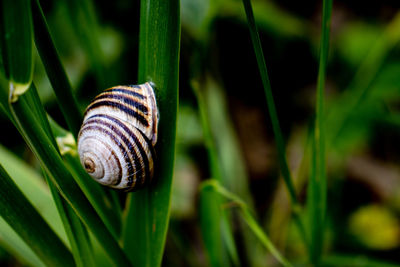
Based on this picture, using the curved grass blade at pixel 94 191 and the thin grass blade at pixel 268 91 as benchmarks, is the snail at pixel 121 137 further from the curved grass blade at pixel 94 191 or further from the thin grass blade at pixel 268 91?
the thin grass blade at pixel 268 91

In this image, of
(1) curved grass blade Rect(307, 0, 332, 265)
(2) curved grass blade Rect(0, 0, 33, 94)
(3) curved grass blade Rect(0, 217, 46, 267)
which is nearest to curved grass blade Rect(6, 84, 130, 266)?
(2) curved grass blade Rect(0, 0, 33, 94)

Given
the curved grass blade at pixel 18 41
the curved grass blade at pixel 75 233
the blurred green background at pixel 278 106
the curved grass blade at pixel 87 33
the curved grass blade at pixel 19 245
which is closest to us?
the curved grass blade at pixel 18 41

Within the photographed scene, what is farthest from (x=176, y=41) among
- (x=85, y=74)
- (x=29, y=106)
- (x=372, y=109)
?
(x=372, y=109)

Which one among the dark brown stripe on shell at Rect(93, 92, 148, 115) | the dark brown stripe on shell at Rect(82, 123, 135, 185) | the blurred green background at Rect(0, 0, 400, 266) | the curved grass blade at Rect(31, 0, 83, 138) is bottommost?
the blurred green background at Rect(0, 0, 400, 266)

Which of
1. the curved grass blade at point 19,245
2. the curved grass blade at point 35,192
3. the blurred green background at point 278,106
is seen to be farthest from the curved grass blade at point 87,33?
the curved grass blade at point 19,245

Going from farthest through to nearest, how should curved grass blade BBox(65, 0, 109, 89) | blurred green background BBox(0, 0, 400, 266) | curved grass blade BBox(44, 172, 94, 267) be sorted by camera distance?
blurred green background BBox(0, 0, 400, 266) < curved grass blade BBox(65, 0, 109, 89) < curved grass blade BBox(44, 172, 94, 267)

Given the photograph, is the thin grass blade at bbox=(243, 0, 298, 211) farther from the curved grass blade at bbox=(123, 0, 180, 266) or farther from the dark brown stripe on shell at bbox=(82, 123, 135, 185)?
the dark brown stripe on shell at bbox=(82, 123, 135, 185)
